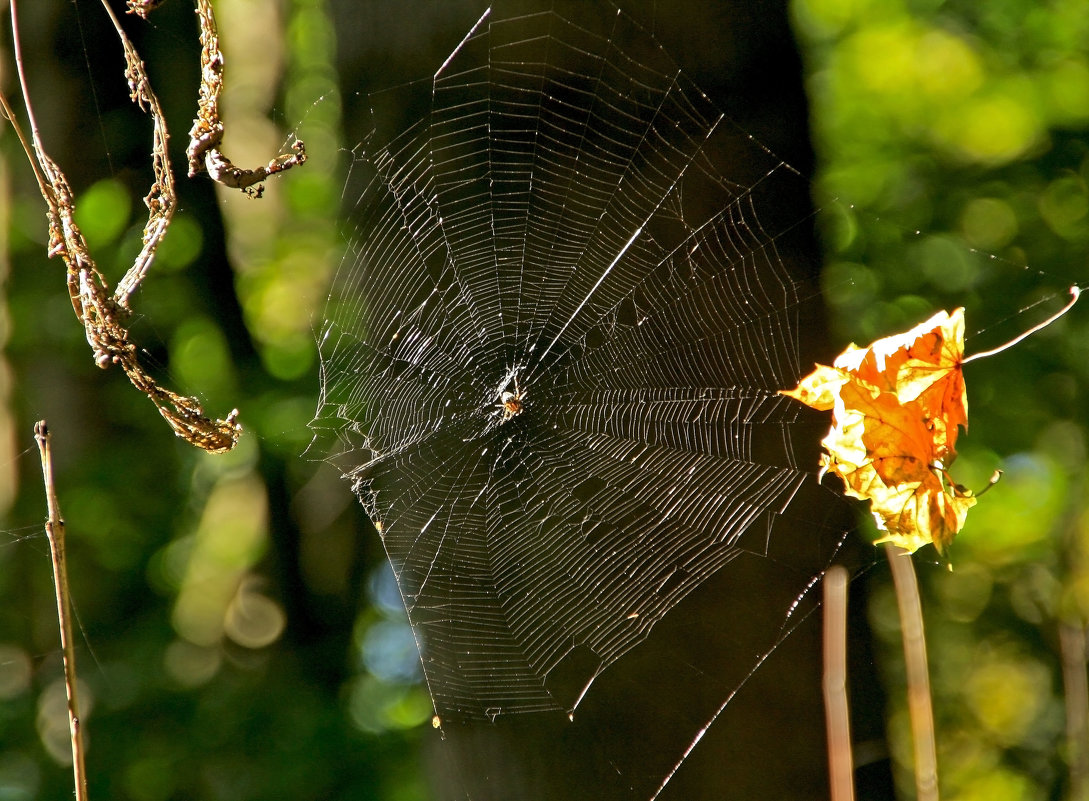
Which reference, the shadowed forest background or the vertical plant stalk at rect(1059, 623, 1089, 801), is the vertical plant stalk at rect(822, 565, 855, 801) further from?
the shadowed forest background

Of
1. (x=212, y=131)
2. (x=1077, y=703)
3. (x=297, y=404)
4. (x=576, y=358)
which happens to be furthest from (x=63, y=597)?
(x=297, y=404)

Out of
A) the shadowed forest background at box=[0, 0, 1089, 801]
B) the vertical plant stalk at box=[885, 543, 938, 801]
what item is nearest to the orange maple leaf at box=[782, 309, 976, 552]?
the vertical plant stalk at box=[885, 543, 938, 801]

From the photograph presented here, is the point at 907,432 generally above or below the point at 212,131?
below

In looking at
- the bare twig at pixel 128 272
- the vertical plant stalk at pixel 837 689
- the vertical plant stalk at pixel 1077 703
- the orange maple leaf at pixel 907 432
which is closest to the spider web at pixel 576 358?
the orange maple leaf at pixel 907 432

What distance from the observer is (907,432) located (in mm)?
1288

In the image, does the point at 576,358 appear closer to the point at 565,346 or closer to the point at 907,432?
the point at 565,346

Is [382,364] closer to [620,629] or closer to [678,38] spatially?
[620,629]

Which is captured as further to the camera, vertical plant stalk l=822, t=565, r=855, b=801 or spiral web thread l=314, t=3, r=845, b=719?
spiral web thread l=314, t=3, r=845, b=719

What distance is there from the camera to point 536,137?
214 cm

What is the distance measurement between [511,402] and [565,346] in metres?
0.30

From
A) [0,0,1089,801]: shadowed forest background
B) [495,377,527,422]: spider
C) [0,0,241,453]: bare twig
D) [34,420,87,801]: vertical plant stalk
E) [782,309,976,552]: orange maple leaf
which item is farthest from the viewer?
[0,0,1089,801]: shadowed forest background

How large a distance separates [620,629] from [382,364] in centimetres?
102

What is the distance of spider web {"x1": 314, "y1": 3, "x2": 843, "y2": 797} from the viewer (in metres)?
2.05

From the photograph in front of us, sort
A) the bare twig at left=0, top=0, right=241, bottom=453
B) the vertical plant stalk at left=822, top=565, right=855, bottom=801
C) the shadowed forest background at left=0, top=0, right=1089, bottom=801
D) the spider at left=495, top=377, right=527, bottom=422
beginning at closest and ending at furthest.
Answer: the vertical plant stalk at left=822, top=565, right=855, bottom=801 → the bare twig at left=0, top=0, right=241, bottom=453 → the spider at left=495, top=377, right=527, bottom=422 → the shadowed forest background at left=0, top=0, right=1089, bottom=801
